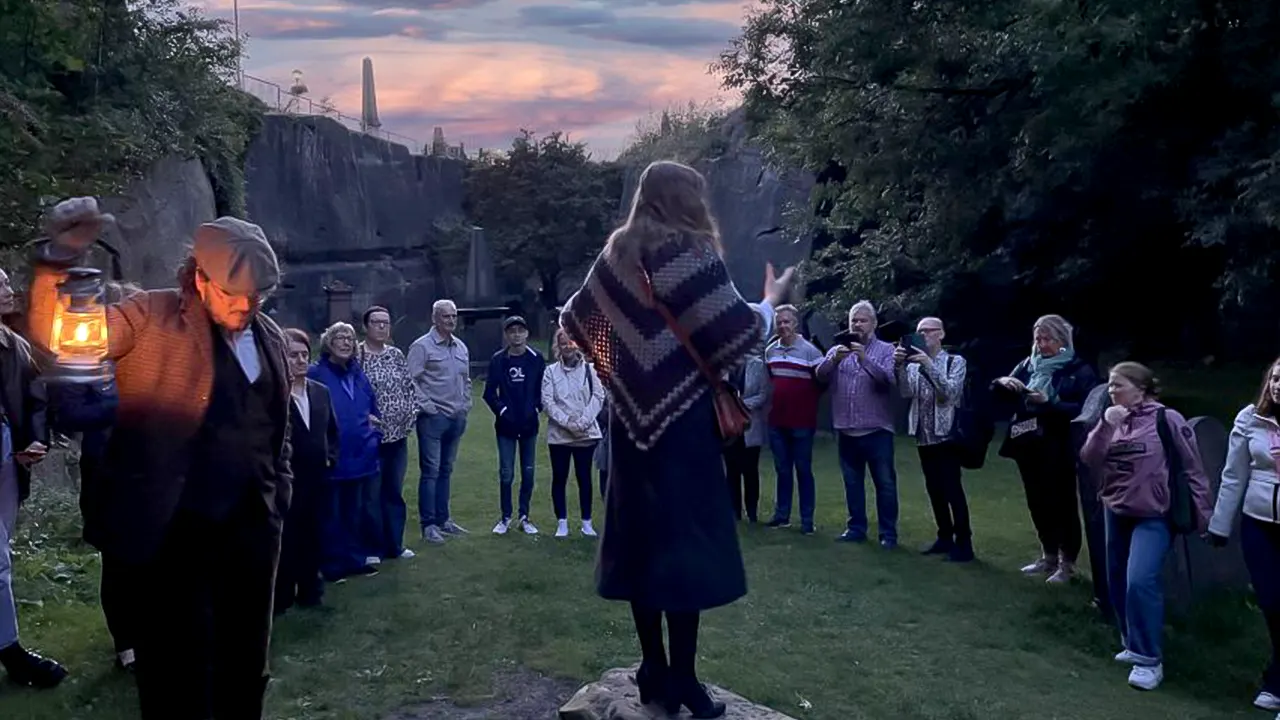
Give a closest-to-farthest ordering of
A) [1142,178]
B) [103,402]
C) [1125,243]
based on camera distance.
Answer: [103,402]
[1142,178]
[1125,243]

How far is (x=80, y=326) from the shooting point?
362 centimetres

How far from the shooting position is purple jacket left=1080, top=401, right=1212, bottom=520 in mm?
6828

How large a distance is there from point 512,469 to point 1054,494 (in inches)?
176

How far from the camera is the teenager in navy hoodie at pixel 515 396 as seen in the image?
1049cm

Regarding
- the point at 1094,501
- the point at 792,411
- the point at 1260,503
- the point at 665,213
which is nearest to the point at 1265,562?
the point at 1260,503

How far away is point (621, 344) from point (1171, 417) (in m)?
3.91

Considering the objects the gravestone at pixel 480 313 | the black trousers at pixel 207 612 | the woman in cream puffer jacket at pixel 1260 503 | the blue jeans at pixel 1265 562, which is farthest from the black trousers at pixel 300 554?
the gravestone at pixel 480 313

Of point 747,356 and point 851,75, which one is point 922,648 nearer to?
point 747,356

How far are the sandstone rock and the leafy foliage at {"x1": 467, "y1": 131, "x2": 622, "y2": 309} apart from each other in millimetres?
32582

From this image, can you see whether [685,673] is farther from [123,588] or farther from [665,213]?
[123,588]

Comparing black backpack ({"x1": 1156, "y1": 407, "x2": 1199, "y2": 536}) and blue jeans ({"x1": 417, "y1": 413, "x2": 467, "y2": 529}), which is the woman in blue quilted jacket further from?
black backpack ({"x1": 1156, "y1": 407, "x2": 1199, "y2": 536})

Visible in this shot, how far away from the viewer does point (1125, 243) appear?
14.8m

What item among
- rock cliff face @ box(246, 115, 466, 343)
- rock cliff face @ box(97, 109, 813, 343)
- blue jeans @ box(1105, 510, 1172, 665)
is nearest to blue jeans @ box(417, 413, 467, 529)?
blue jeans @ box(1105, 510, 1172, 665)

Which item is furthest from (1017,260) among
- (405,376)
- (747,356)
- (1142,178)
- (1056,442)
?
(747,356)
